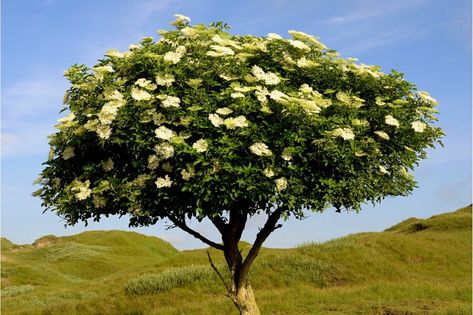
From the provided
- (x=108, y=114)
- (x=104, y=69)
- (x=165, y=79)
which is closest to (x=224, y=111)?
(x=165, y=79)

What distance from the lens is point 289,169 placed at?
13.0 meters

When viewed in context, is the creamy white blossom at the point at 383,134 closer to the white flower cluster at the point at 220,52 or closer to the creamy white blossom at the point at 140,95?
the white flower cluster at the point at 220,52

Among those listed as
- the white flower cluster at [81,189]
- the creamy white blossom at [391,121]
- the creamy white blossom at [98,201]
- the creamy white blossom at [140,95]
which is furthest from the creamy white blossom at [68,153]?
the creamy white blossom at [391,121]

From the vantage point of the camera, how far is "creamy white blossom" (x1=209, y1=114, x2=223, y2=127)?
12273 millimetres

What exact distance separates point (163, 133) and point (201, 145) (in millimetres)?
976

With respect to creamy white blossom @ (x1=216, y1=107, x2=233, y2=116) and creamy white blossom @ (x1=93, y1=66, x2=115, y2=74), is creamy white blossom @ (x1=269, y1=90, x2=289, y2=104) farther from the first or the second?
creamy white blossom @ (x1=93, y1=66, x2=115, y2=74)

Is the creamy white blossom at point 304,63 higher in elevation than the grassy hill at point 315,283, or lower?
higher

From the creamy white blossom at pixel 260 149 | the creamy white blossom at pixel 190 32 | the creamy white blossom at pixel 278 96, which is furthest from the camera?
the creamy white blossom at pixel 190 32

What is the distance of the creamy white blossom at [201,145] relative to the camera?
1212 cm

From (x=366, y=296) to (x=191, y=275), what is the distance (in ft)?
36.0

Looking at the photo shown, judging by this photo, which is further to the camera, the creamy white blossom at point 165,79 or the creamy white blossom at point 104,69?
the creamy white blossom at point 104,69

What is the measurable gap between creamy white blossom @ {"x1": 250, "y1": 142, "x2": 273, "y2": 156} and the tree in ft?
0.15

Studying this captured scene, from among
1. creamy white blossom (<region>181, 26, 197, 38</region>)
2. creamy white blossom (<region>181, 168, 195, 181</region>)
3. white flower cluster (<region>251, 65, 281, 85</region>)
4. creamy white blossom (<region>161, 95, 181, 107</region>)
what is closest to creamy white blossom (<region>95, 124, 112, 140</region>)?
creamy white blossom (<region>161, 95, 181, 107</region>)

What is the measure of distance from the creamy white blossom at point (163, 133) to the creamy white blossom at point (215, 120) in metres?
1.03
